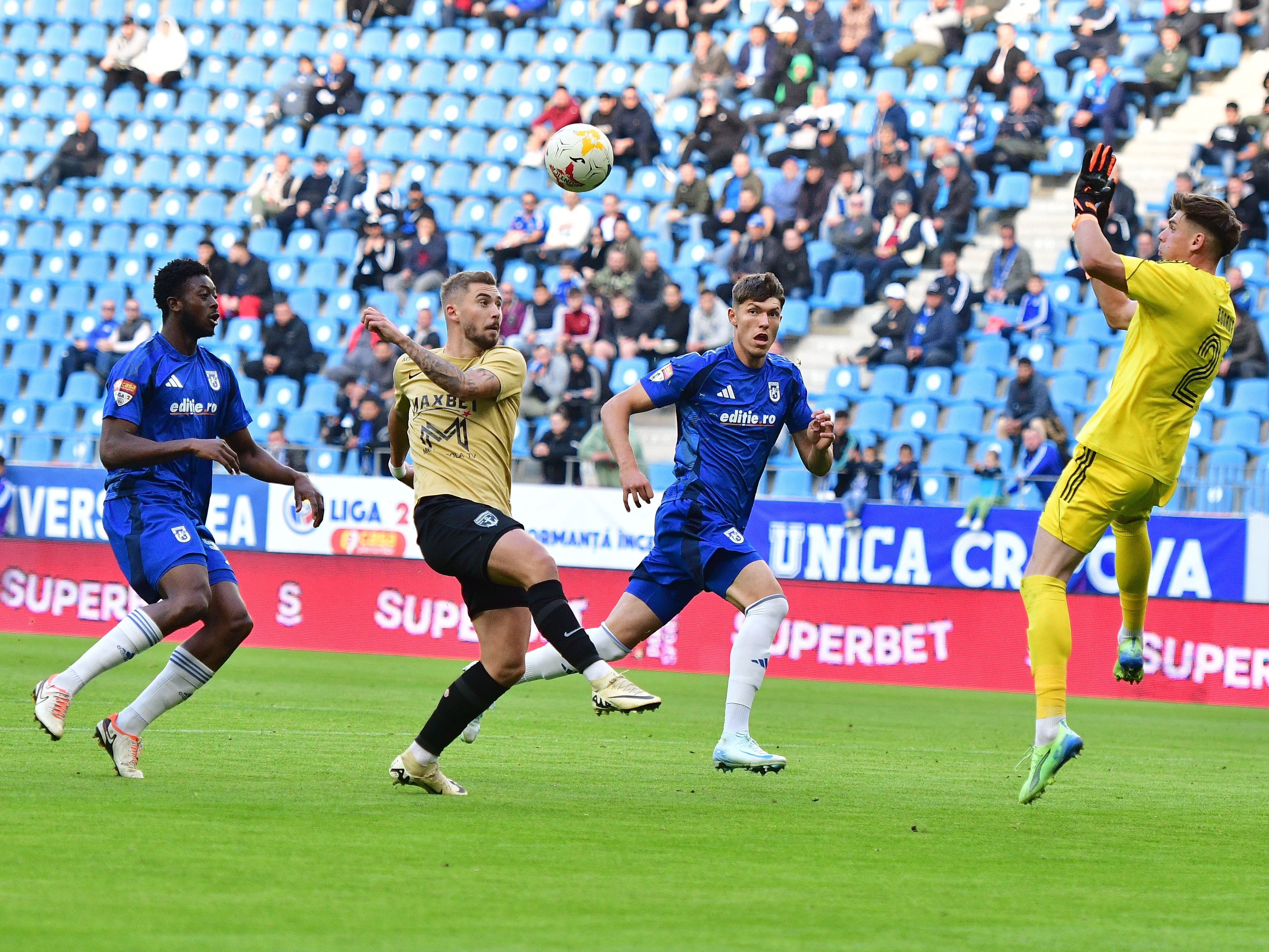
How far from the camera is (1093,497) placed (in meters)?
6.89

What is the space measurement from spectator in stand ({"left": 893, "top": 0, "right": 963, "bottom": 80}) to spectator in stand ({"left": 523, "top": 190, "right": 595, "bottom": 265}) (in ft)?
16.7

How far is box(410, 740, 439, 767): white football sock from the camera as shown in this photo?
6.94 m

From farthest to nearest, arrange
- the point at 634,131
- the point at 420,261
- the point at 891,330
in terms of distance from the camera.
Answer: the point at 634,131, the point at 420,261, the point at 891,330

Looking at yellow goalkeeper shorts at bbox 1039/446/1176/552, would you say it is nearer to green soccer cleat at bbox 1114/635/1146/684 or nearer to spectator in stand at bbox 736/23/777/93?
green soccer cleat at bbox 1114/635/1146/684

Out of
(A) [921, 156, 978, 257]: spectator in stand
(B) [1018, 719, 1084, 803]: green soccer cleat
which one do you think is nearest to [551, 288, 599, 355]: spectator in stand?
(A) [921, 156, 978, 257]: spectator in stand

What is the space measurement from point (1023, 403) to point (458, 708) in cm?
1219

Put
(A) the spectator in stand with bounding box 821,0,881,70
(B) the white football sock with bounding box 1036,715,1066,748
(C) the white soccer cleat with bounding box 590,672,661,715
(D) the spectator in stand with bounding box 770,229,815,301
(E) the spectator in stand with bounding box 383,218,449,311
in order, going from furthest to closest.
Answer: (A) the spectator in stand with bounding box 821,0,881,70 < (E) the spectator in stand with bounding box 383,218,449,311 < (D) the spectator in stand with bounding box 770,229,815,301 < (B) the white football sock with bounding box 1036,715,1066,748 < (C) the white soccer cleat with bounding box 590,672,661,715

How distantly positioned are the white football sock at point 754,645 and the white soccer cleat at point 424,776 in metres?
1.51

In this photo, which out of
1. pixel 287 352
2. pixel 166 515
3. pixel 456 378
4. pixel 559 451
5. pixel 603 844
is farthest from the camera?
pixel 287 352

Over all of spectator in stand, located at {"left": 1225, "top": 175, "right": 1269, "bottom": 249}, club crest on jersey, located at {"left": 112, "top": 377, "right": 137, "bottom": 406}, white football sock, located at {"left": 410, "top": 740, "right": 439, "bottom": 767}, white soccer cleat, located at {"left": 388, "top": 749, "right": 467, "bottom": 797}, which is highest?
spectator in stand, located at {"left": 1225, "top": 175, "right": 1269, "bottom": 249}

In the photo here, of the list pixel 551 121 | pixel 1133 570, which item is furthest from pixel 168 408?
pixel 551 121

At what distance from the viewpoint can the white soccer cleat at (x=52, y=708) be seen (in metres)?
7.19

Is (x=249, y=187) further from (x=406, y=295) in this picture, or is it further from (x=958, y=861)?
(x=958, y=861)

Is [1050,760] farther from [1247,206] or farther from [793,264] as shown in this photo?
[793,264]
